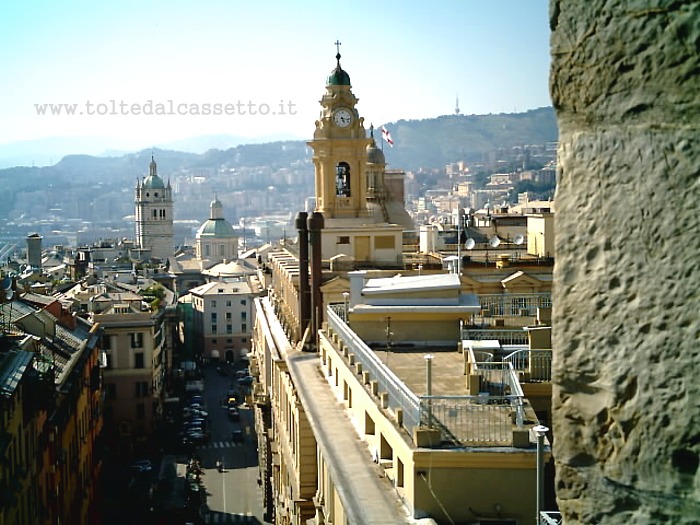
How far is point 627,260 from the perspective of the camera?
2.78 m

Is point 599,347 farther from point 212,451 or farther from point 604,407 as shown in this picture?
point 212,451

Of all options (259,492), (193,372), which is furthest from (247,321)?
(259,492)

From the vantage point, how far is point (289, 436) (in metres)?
26.5

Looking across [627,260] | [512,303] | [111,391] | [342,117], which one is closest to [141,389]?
[111,391]

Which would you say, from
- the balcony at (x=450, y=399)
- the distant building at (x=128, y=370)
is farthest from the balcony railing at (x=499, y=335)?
the distant building at (x=128, y=370)

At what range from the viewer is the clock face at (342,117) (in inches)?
1515

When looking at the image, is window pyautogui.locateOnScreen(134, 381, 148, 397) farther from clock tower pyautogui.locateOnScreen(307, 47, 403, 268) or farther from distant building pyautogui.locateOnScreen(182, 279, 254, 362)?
distant building pyautogui.locateOnScreen(182, 279, 254, 362)

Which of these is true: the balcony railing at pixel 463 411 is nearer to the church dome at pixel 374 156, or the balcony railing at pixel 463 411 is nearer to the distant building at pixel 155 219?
the church dome at pixel 374 156

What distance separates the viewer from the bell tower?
38.5 metres

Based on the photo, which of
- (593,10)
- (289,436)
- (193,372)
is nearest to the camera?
(593,10)

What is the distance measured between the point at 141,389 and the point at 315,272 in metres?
24.8

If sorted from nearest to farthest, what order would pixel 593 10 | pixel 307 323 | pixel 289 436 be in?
pixel 593 10 → pixel 289 436 → pixel 307 323

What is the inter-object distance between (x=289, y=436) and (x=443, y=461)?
623 inches

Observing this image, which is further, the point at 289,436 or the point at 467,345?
the point at 289,436
